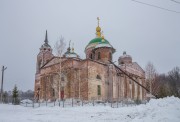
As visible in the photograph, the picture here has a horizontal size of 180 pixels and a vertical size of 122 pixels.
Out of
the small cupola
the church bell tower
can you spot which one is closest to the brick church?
the small cupola

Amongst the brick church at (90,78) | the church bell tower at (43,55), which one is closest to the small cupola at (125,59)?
the brick church at (90,78)

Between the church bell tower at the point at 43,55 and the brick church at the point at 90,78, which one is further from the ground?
the church bell tower at the point at 43,55

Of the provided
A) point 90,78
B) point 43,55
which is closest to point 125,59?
point 90,78

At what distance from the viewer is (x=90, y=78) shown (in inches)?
1351

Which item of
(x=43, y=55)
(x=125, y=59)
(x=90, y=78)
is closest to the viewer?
(x=90, y=78)

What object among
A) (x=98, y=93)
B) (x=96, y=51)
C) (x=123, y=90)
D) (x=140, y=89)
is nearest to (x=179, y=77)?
(x=140, y=89)

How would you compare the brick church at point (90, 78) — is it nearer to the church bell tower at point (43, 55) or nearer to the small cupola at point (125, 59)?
the small cupola at point (125, 59)

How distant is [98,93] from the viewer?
116ft

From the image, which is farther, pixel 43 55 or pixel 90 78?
pixel 43 55

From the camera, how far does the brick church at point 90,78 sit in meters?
34.3

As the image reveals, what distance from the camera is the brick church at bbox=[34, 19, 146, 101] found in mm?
34344

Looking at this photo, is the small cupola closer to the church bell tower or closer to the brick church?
the brick church

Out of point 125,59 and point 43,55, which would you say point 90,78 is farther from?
point 43,55

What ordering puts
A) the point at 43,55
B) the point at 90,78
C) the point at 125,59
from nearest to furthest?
the point at 90,78
the point at 125,59
the point at 43,55
